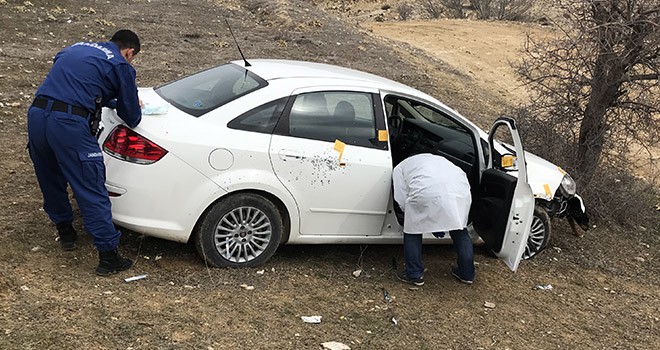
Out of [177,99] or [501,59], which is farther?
[501,59]

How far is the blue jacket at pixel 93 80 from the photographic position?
392cm

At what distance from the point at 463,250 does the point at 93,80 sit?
3.01 m

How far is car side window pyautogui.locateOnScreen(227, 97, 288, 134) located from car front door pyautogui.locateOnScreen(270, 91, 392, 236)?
60 mm

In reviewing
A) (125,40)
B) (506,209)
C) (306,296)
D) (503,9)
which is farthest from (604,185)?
(503,9)

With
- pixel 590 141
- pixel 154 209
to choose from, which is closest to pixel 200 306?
pixel 154 209

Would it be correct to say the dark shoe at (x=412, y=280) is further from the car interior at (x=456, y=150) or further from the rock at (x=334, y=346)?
the rock at (x=334, y=346)

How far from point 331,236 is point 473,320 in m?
1.24

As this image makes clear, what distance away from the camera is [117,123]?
4.22 metres

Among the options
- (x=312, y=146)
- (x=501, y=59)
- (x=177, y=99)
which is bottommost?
(x=501, y=59)

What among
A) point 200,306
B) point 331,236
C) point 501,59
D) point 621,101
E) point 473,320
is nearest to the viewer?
point 200,306

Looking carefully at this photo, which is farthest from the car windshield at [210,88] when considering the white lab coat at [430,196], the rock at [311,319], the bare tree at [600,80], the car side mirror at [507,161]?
the bare tree at [600,80]

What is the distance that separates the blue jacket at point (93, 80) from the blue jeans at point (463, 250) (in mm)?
2566

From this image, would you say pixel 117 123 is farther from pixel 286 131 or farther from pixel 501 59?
pixel 501 59

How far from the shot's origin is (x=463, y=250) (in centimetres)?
480
